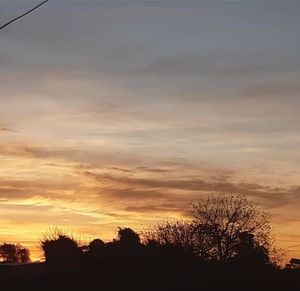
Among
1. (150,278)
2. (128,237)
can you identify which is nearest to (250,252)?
(128,237)

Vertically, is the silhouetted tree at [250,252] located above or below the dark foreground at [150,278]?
above

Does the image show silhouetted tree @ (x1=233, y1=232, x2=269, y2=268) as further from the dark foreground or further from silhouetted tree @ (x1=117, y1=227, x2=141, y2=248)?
silhouetted tree @ (x1=117, y1=227, x2=141, y2=248)

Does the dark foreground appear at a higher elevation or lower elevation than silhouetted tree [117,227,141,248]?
lower

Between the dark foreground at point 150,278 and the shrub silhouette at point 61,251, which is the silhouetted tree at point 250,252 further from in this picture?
the shrub silhouette at point 61,251

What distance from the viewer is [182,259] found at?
165ft

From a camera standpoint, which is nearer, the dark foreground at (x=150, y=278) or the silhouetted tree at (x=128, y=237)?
the dark foreground at (x=150, y=278)

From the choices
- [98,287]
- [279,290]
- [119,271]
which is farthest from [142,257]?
[279,290]

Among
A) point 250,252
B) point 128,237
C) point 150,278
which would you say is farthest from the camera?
point 250,252

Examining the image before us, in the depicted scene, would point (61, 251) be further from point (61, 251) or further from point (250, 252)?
point (250, 252)

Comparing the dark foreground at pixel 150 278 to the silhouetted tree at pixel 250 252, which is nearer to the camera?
the dark foreground at pixel 150 278

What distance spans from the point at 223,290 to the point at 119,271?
8.03m

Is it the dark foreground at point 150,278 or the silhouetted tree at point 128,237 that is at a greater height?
the silhouetted tree at point 128,237

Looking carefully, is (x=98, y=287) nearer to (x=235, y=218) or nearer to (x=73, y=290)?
(x=73, y=290)

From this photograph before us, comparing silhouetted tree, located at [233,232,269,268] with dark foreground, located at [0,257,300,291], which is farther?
silhouetted tree, located at [233,232,269,268]
